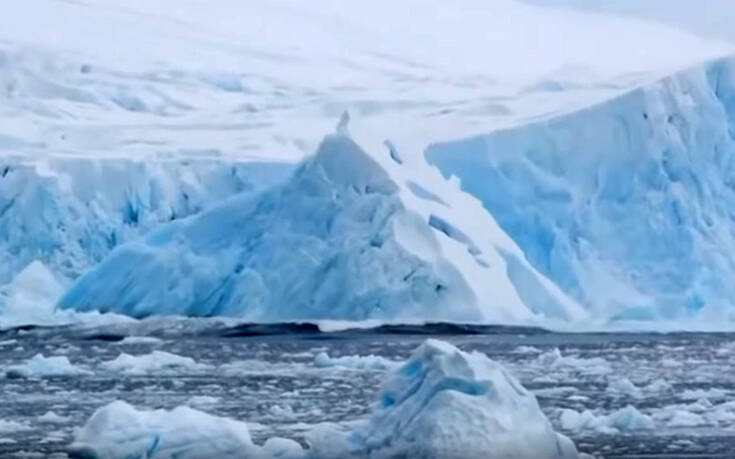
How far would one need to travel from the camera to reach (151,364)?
1722cm

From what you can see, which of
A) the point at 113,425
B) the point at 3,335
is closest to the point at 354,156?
the point at 3,335

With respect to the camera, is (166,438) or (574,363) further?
(574,363)

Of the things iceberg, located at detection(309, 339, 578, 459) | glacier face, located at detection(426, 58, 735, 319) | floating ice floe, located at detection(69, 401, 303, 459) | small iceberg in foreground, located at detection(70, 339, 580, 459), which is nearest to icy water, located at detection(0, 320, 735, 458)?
floating ice floe, located at detection(69, 401, 303, 459)

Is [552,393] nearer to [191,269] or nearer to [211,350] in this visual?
[211,350]

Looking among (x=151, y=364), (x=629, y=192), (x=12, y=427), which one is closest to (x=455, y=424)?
(x=12, y=427)

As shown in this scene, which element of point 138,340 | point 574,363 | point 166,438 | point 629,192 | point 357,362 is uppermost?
point 166,438

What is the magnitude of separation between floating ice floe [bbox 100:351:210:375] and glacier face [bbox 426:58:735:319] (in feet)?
19.8

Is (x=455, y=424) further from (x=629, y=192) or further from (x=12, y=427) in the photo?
(x=629, y=192)

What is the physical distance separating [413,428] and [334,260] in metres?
9.89

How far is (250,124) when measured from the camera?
31406 millimetres

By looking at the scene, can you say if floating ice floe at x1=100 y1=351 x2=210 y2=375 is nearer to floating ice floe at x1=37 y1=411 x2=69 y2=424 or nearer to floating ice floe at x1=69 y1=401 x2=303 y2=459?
floating ice floe at x1=37 y1=411 x2=69 y2=424

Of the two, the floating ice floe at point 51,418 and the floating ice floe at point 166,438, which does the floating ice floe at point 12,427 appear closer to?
the floating ice floe at point 51,418

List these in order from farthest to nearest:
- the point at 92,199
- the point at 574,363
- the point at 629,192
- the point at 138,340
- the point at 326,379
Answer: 1. the point at 92,199
2. the point at 629,192
3. the point at 138,340
4. the point at 574,363
5. the point at 326,379

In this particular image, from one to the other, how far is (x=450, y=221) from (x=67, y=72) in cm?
1769
